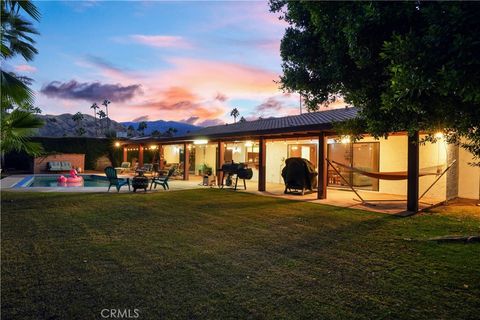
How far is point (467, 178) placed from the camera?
10945 mm

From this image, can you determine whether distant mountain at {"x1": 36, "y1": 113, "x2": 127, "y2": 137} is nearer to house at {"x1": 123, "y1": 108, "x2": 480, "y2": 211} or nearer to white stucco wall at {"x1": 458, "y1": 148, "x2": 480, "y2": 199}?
house at {"x1": 123, "y1": 108, "x2": 480, "y2": 211}

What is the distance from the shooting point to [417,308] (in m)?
3.00

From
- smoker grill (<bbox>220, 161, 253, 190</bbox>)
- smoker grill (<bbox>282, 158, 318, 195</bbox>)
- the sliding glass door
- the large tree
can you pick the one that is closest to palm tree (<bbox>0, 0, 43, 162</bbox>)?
the large tree

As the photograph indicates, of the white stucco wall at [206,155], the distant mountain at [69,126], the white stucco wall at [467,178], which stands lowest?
the white stucco wall at [467,178]

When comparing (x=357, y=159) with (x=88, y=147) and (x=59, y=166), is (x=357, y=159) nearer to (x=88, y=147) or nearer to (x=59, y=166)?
(x=59, y=166)

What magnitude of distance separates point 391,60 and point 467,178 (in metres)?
10.9

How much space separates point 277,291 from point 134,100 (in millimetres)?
36374

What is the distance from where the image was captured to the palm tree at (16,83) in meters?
5.91

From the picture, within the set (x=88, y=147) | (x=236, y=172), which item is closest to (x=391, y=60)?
(x=236, y=172)

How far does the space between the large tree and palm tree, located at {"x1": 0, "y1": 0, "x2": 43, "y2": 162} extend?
203 inches

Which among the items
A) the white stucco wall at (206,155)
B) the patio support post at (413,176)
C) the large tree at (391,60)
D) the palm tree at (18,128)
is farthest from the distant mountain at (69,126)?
the large tree at (391,60)

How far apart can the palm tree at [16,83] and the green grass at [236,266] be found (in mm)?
1913

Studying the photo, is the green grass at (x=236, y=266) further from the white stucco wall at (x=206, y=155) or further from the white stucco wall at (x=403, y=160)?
the white stucco wall at (x=206, y=155)

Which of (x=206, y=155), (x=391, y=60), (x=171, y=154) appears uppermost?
(x=391, y=60)
